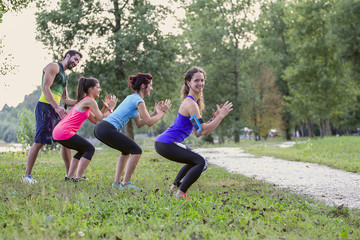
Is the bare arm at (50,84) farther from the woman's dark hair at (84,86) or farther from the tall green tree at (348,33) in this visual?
the tall green tree at (348,33)

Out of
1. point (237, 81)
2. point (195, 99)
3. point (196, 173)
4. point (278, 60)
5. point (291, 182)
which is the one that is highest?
point (278, 60)

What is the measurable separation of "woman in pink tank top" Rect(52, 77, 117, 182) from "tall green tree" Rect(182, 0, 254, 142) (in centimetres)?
2464

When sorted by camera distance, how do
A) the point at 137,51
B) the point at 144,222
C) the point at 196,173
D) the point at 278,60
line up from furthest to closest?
1. the point at 278,60
2. the point at 137,51
3. the point at 196,173
4. the point at 144,222

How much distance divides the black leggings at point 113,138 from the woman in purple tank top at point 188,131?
2.40 feet

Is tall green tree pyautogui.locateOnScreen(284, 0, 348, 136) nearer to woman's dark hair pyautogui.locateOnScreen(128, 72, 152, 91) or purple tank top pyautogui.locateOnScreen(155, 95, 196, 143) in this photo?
woman's dark hair pyautogui.locateOnScreen(128, 72, 152, 91)

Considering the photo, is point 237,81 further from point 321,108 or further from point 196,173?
point 196,173

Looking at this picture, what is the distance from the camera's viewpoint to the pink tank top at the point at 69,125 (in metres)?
6.66

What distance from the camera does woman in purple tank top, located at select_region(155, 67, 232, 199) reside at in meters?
5.23

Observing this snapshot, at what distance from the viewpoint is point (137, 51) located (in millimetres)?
20172

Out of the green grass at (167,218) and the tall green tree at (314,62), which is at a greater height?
the tall green tree at (314,62)

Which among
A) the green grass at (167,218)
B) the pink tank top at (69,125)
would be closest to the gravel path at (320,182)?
the green grass at (167,218)

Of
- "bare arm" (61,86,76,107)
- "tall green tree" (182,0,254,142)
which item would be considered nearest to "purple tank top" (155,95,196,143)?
"bare arm" (61,86,76,107)

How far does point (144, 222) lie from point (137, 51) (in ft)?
56.0

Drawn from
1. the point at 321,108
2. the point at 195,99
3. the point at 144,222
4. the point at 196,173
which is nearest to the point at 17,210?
the point at 144,222
